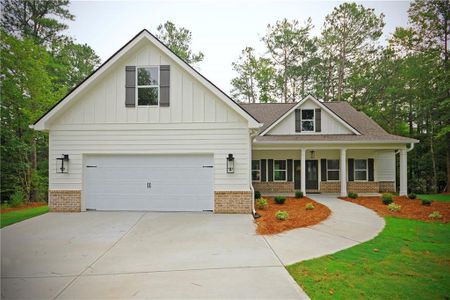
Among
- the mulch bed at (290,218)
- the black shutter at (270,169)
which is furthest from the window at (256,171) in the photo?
the mulch bed at (290,218)

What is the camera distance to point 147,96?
9.00 metres

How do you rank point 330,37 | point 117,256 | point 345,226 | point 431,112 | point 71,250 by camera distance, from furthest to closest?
1. point 330,37
2. point 431,112
3. point 345,226
4. point 71,250
5. point 117,256

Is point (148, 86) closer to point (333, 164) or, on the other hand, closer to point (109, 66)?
point (109, 66)

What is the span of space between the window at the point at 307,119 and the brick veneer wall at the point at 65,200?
461 inches

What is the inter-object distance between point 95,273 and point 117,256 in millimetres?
788

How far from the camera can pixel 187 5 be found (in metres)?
9.95

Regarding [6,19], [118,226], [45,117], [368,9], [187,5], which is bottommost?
[118,226]

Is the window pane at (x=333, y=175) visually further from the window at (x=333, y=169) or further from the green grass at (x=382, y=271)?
the green grass at (x=382, y=271)

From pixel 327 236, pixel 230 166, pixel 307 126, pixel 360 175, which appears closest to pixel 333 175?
pixel 360 175

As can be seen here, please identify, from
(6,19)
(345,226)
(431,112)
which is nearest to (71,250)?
(345,226)

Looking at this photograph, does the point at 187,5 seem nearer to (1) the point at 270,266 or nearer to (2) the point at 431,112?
(1) the point at 270,266

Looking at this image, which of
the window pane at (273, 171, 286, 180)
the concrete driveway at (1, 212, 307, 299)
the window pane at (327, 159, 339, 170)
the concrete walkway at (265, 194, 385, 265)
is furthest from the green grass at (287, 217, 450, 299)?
the window pane at (273, 171, 286, 180)

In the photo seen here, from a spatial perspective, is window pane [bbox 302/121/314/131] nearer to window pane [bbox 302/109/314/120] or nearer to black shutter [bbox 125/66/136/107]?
window pane [bbox 302/109/314/120]

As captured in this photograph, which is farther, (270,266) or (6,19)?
(6,19)
